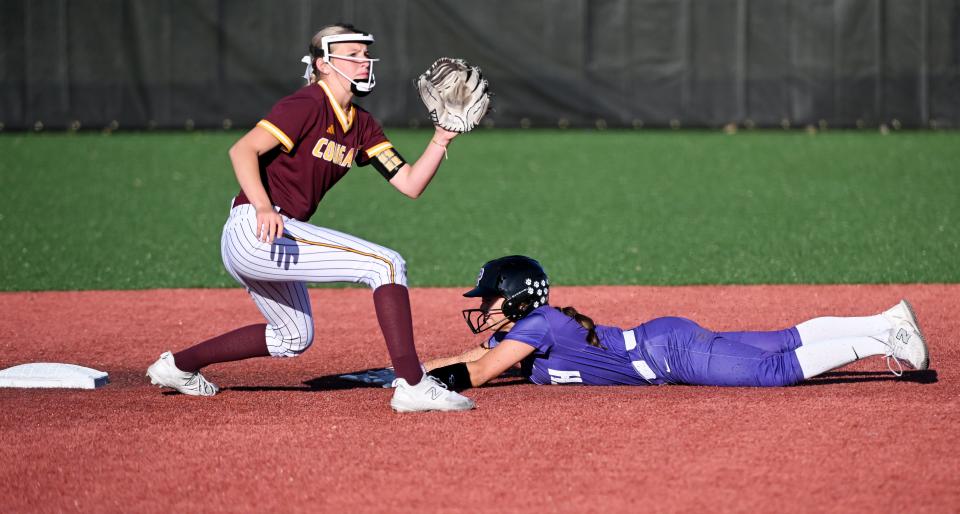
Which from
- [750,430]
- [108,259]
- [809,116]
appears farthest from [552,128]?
[750,430]

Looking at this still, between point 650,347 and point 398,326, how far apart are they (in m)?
1.28

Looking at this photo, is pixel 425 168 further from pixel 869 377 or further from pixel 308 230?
pixel 869 377

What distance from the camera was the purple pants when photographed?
19.0 ft

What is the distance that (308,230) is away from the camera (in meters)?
5.44

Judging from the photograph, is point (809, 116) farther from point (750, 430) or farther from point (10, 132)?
point (750, 430)

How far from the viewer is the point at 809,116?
20.5 metres

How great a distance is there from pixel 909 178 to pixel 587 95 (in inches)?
273

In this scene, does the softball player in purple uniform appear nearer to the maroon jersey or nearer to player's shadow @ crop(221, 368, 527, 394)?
player's shadow @ crop(221, 368, 527, 394)

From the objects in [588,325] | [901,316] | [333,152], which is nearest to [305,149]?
[333,152]

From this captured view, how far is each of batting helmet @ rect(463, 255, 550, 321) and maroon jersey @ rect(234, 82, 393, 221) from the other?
87cm

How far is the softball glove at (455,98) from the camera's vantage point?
566 centimetres

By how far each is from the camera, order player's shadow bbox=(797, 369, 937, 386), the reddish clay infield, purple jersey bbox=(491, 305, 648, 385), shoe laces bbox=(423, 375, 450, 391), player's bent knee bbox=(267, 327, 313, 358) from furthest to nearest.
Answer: player's shadow bbox=(797, 369, 937, 386) → player's bent knee bbox=(267, 327, 313, 358) → purple jersey bbox=(491, 305, 648, 385) → shoe laces bbox=(423, 375, 450, 391) → the reddish clay infield

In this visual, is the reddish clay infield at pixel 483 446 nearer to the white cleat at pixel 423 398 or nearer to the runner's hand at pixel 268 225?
the white cleat at pixel 423 398

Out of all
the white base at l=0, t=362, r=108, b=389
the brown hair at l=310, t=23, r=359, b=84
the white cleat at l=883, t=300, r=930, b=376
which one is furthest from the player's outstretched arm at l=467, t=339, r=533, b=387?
the white base at l=0, t=362, r=108, b=389
